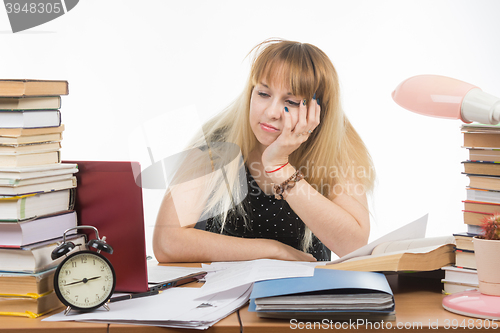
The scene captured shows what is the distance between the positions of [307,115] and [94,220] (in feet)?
2.99

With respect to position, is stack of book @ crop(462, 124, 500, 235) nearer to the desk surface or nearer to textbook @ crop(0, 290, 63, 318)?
the desk surface

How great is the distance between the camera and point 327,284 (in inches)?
27.1

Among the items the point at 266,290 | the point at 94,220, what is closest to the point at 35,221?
the point at 94,220

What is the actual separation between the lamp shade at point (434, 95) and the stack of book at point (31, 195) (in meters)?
0.63

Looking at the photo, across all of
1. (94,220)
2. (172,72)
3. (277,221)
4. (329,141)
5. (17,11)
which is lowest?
(277,221)

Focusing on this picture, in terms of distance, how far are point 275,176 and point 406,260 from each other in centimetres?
70

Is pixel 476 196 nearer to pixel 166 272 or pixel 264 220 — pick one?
pixel 166 272

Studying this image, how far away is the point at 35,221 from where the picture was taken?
2.57ft

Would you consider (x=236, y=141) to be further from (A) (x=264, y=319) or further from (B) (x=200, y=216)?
(A) (x=264, y=319)

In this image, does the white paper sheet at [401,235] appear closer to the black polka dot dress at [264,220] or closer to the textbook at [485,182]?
the textbook at [485,182]

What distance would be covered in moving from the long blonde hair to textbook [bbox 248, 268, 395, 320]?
2.93 feet

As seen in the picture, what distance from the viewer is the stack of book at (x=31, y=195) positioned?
29.5 inches

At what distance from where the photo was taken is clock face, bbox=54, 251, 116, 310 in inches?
28.8

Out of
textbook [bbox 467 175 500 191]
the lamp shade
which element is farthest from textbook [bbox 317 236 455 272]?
the lamp shade
